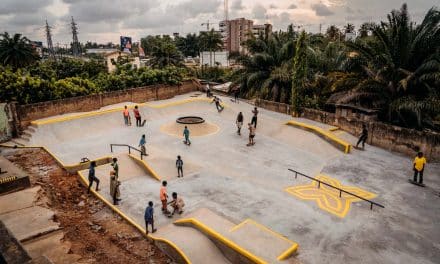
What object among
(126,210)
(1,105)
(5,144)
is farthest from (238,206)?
(1,105)

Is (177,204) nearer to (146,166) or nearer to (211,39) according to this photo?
(146,166)

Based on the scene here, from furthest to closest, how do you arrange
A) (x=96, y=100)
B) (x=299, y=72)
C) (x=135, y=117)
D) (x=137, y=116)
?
(x=96, y=100), (x=299, y=72), (x=135, y=117), (x=137, y=116)

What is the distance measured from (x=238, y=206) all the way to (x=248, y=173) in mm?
3167

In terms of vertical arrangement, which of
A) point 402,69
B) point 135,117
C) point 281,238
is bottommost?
point 281,238

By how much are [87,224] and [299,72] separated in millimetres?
16801

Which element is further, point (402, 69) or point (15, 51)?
point (15, 51)

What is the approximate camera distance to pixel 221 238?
911cm

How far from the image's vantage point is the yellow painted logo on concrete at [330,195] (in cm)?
1157

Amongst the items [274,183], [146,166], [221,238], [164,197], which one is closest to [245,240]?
[221,238]

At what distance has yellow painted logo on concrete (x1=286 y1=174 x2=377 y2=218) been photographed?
1157 centimetres

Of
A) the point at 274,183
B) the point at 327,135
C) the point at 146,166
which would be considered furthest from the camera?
the point at 327,135

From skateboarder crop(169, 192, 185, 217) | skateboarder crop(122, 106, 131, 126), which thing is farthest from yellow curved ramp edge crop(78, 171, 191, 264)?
skateboarder crop(122, 106, 131, 126)

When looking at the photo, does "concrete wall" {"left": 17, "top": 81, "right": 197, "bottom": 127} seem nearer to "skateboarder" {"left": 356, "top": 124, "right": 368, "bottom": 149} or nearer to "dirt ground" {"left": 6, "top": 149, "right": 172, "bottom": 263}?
"dirt ground" {"left": 6, "top": 149, "right": 172, "bottom": 263}

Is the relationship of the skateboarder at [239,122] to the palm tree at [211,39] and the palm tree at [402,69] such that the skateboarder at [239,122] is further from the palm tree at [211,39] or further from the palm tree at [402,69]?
the palm tree at [211,39]
